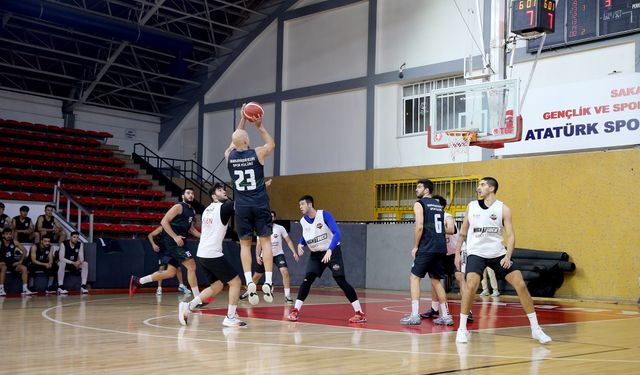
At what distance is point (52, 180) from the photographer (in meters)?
24.2

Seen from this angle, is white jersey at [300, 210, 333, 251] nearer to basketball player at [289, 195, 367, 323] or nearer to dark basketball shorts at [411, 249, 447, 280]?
basketball player at [289, 195, 367, 323]

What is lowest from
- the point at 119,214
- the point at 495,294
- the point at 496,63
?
the point at 495,294

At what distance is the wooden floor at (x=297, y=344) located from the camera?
6.70 meters

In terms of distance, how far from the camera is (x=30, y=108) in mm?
28141

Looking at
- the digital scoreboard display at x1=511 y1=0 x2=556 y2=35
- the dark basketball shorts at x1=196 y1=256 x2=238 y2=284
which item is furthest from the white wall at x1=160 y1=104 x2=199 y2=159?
the dark basketball shorts at x1=196 y1=256 x2=238 y2=284

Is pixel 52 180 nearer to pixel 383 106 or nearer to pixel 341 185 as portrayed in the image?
pixel 341 185

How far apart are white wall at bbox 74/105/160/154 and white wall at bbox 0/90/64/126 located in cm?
80

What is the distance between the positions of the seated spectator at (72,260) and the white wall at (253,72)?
38.4 feet

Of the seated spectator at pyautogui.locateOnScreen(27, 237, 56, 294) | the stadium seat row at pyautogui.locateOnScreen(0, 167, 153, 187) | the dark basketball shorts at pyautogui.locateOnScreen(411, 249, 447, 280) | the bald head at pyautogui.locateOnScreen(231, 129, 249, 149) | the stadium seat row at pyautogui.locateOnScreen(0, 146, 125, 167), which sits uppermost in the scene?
the stadium seat row at pyautogui.locateOnScreen(0, 146, 125, 167)

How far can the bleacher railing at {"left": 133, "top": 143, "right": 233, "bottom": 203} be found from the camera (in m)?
28.5

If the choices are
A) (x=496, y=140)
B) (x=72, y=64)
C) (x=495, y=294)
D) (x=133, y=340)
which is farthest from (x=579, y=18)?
(x=72, y=64)

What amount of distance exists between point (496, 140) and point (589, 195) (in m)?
4.30

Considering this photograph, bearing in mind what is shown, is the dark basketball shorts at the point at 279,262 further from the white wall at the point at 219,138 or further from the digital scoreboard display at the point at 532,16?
the white wall at the point at 219,138

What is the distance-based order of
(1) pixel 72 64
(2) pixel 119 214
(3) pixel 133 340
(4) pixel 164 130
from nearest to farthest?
(3) pixel 133 340 → (2) pixel 119 214 → (1) pixel 72 64 → (4) pixel 164 130
